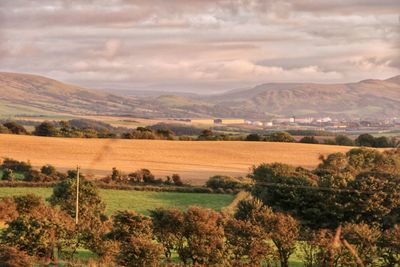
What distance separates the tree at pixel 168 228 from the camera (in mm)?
30469

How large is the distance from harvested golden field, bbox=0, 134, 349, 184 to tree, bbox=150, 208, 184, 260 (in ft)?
107

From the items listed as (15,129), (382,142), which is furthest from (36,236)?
(382,142)

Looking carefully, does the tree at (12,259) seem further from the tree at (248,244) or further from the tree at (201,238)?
the tree at (248,244)

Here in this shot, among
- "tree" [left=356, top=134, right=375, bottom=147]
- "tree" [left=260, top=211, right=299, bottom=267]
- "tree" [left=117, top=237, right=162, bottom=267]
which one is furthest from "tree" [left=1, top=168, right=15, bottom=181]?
"tree" [left=356, top=134, right=375, bottom=147]

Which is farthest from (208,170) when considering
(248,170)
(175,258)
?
(175,258)

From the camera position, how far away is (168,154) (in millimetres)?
83875

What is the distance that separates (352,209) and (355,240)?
16.4 metres

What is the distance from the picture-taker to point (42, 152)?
7969cm

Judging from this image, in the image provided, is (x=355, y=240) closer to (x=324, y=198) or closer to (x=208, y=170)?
(x=324, y=198)

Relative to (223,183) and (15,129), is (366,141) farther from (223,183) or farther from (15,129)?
(15,129)

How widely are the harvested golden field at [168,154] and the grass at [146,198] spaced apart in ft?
26.3

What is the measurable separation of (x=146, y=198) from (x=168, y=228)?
23.6 meters

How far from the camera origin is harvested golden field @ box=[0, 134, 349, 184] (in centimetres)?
7188

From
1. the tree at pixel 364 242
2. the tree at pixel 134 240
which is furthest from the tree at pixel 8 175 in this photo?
the tree at pixel 364 242
